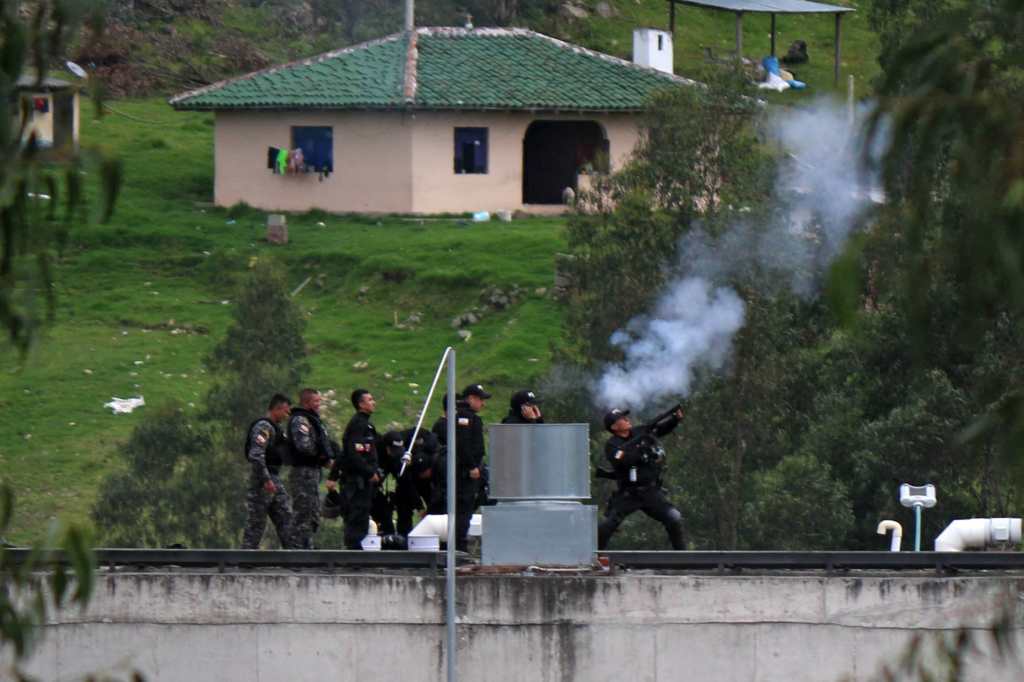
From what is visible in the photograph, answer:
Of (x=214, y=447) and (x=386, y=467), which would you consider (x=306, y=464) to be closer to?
(x=386, y=467)

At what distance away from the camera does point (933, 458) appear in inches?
940

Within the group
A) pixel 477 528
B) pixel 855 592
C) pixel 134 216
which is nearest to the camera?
pixel 855 592

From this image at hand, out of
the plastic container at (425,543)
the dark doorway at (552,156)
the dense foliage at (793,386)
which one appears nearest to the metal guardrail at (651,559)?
the plastic container at (425,543)

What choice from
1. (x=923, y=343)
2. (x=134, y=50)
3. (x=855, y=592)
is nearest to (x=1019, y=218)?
(x=923, y=343)

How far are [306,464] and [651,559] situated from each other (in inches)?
116

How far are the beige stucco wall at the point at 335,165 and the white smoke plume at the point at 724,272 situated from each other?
12846 mm

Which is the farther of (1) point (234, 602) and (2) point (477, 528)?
(2) point (477, 528)

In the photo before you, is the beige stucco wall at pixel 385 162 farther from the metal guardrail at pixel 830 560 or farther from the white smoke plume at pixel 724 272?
the metal guardrail at pixel 830 560

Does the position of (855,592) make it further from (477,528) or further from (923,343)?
(923,343)

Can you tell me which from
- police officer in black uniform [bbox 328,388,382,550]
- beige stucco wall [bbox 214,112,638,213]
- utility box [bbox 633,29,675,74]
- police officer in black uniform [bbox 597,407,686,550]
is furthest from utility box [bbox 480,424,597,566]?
utility box [bbox 633,29,675,74]

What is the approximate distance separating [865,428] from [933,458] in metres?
0.87

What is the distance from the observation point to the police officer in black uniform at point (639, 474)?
17.0 m

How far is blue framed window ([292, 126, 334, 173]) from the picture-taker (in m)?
39.5

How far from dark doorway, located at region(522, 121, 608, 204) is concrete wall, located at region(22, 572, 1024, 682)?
25232 mm
